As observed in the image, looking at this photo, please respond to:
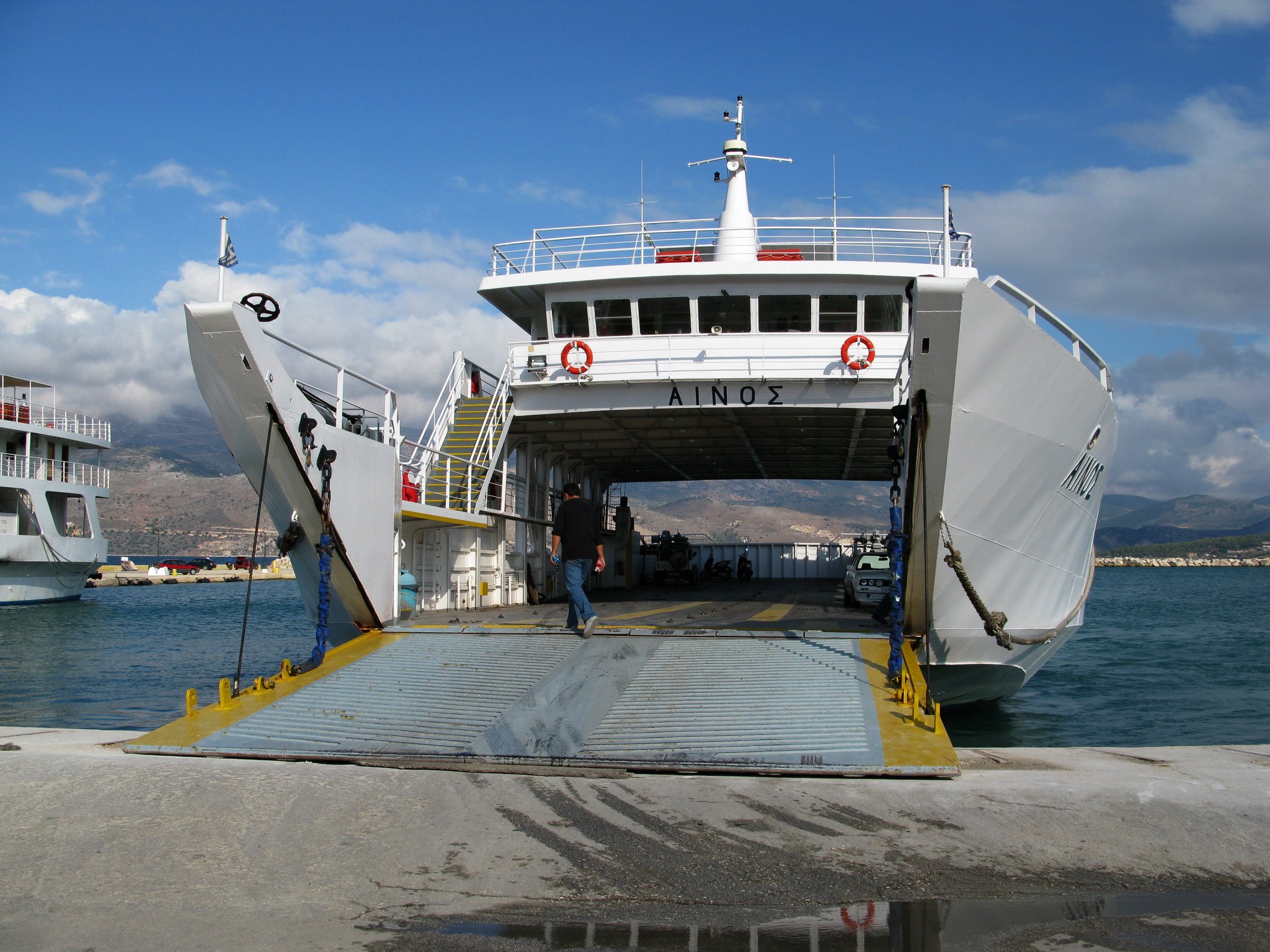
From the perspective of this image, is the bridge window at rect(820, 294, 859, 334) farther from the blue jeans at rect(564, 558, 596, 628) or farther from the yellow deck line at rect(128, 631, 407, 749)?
the yellow deck line at rect(128, 631, 407, 749)

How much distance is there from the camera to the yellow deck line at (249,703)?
22.2 feet

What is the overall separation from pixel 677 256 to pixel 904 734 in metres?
10.0

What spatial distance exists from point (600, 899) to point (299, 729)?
356 cm

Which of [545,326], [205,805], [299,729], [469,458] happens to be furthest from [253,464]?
[545,326]

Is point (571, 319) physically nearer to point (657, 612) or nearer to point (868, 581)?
point (657, 612)

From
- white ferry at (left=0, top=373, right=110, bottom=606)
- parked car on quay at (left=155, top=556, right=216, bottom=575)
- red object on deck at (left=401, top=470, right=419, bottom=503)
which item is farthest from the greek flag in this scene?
parked car on quay at (left=155, top=556, right=216, bottom=575)

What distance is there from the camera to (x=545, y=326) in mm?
15031

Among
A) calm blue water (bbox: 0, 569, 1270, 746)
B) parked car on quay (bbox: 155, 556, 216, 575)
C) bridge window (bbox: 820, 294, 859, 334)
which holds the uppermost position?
bridge window (bbox: 820, 294, 859, 334)

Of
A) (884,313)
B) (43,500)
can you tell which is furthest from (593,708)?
(43,500)

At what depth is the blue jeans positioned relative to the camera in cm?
912

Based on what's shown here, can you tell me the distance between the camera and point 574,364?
515 inches

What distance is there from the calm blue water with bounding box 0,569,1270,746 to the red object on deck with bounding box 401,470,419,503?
191 inches

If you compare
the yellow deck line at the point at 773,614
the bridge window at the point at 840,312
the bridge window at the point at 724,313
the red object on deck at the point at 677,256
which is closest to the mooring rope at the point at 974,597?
the yellow deck line at the point at 773,614

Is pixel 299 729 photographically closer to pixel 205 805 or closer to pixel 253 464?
pixel 205 805
